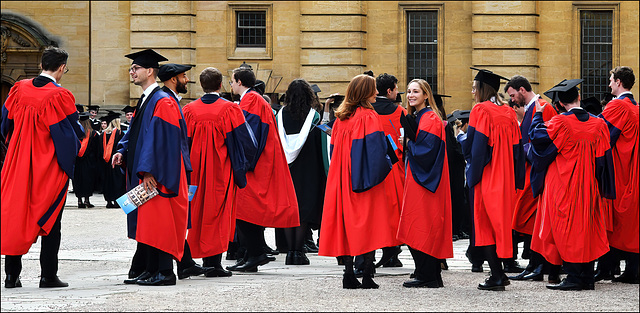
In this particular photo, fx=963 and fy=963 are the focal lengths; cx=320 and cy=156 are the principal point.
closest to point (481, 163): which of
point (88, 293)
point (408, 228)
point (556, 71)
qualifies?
point (408, 228)

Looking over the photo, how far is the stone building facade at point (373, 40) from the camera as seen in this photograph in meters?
24.7

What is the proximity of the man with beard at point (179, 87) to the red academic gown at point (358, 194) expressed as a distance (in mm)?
1591

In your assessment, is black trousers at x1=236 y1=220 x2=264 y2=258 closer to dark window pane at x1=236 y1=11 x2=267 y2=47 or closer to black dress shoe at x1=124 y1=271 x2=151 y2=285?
black dress shoe at x1=124 y1=271 x2=151 y2=285

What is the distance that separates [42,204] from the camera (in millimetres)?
8578

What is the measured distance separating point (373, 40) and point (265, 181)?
49.6 feet

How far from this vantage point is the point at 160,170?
28.1ft

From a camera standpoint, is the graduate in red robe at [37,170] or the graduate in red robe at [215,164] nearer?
the graduate in red robe at [37,170]

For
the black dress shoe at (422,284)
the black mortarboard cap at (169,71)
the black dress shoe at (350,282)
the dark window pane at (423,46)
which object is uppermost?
the dark window pane at (423,46)

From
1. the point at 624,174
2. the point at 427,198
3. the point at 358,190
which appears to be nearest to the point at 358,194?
the point at 358,190

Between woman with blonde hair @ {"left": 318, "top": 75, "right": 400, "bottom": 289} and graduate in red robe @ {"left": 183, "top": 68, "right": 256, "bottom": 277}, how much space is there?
142 centimetres

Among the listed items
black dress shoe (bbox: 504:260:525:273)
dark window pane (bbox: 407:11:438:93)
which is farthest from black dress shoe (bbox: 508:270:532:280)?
dark window pane (bbox: 407:11:438:93)

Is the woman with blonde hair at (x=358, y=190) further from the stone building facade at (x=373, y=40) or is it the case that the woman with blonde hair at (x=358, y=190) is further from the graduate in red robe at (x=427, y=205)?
the stone building facade at (x=373, y=40)

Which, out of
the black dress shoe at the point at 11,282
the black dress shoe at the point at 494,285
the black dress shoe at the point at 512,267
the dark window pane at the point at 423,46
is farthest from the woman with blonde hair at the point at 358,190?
the dark window pane at the point at 423,46

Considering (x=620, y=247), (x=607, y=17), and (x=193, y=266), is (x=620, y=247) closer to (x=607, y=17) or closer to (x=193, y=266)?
(x=193, y=266)
